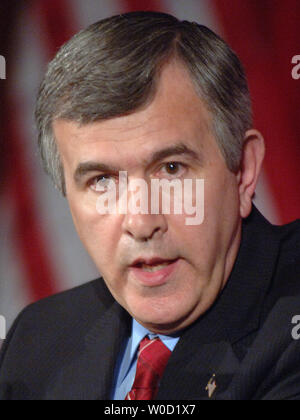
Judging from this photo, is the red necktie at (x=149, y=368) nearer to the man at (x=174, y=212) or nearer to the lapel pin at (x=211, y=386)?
the man at (x=174, y=212)

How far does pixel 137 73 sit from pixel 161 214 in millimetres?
285

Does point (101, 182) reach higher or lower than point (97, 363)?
higher

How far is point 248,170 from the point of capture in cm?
143

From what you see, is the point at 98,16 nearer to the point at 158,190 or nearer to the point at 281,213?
the point at 158,190

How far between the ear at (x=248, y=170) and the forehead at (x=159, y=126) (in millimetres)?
148

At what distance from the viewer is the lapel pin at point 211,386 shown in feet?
4.36

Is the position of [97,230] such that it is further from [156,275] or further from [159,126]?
[159,126]

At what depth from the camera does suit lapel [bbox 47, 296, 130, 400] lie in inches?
58.5

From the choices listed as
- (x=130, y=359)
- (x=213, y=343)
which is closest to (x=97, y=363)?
(x=130, y=359)

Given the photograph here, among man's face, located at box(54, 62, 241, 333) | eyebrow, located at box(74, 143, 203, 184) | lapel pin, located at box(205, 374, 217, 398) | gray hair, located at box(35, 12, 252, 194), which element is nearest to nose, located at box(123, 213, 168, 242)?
man's face, located at box(54, 62, 241, 333)

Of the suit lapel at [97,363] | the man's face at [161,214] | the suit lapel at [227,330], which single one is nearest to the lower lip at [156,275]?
the man's face at [161,214]

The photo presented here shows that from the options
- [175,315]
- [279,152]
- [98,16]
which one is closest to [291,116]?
[279,152]

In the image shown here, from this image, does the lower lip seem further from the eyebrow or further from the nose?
the eyebrow
